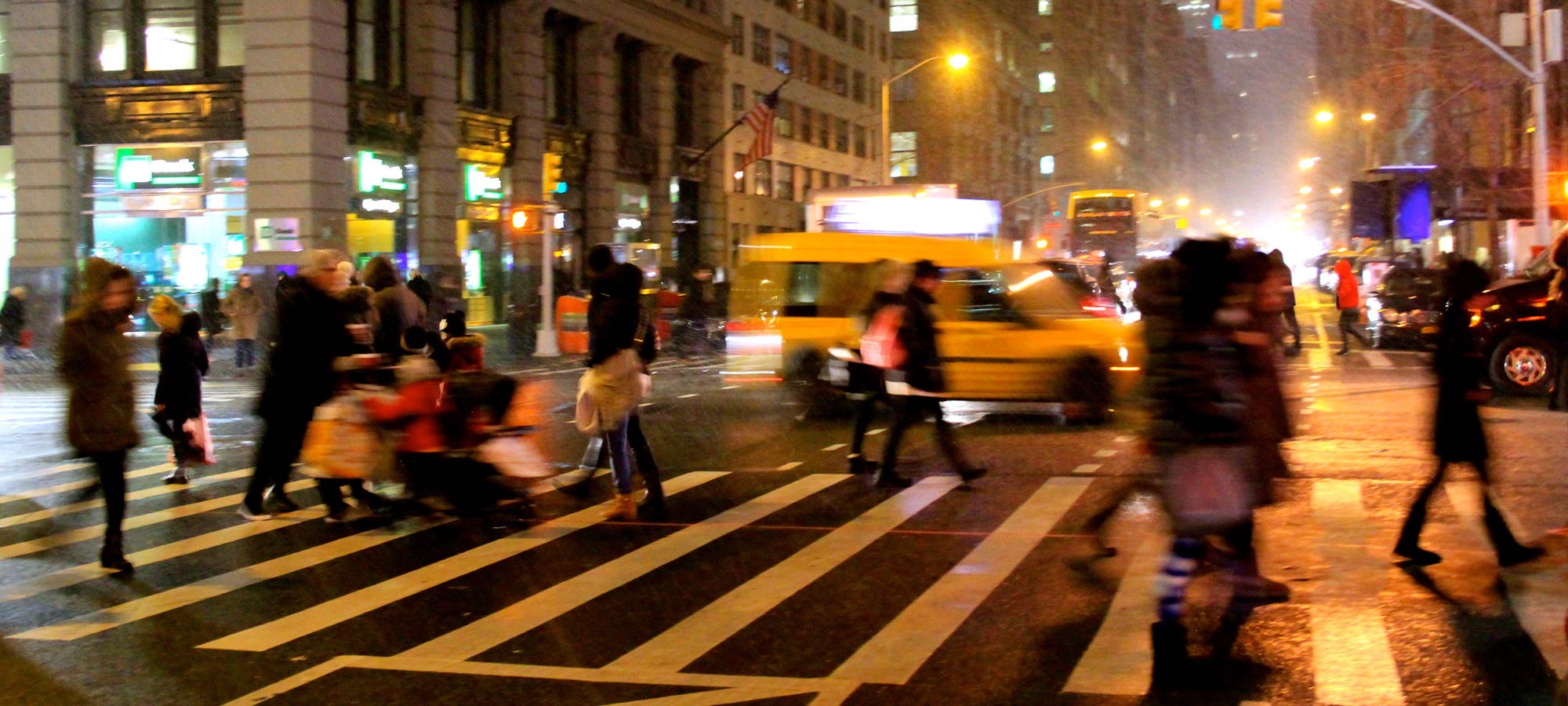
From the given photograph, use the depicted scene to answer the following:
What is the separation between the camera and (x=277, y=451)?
400 inches

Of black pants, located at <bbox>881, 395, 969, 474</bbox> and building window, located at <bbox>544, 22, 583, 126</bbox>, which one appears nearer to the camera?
black pants, located at <bbox>881, 395, 969, 474</bbox>

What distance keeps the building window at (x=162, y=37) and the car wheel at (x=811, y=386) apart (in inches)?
816

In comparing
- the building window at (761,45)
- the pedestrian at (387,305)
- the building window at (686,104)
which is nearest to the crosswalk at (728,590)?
the pedestrian at (387,305)

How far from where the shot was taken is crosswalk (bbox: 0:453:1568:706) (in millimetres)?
6320

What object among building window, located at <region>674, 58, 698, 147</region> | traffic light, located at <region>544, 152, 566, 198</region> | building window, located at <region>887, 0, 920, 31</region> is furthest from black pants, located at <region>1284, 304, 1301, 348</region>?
building window, located at <region>887, 0, 920, 31</region>

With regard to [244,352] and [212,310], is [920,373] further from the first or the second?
[212,310]

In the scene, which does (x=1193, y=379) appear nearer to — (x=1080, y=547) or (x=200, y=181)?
(x=1080, y=547)

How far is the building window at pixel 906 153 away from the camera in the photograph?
9056 cm

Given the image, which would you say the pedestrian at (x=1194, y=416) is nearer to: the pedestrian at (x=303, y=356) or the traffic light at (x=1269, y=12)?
the pedestrian at (x=303, y=356)

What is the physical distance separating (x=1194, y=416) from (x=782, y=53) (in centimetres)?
5926

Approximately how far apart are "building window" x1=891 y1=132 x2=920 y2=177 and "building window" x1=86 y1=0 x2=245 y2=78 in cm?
6006

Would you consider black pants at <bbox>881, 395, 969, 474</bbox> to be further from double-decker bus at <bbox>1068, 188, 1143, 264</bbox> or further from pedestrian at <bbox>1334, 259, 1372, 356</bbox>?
double-decker bus at <bbox>1068, 188, 1143, 264</bbox>

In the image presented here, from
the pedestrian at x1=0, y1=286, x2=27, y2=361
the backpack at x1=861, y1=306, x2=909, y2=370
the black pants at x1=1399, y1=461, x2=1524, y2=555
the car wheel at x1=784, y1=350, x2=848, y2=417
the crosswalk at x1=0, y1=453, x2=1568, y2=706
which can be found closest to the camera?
the crosswalk at x1=0, y1=453, x2=1568, y2=706

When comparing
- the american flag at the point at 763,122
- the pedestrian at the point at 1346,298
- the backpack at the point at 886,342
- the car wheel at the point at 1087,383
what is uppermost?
the american flag at the point at 763,122
